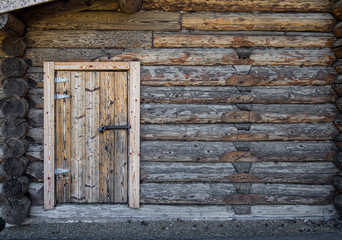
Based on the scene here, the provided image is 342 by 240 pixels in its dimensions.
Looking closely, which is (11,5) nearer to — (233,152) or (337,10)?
(233,152)

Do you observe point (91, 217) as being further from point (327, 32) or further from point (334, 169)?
A: point (327, 32)

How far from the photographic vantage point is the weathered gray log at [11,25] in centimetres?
283

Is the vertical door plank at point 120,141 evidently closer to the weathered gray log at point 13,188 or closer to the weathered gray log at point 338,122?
the weathered gray log at point 13,188

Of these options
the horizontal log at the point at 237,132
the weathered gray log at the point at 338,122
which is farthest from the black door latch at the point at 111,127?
the weathered gray log at the point at 338,122

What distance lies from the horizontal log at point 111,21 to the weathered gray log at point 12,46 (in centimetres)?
49

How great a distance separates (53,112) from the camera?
130 inches

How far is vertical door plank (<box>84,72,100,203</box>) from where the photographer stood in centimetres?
334

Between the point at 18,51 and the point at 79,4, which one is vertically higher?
the point at 79,4

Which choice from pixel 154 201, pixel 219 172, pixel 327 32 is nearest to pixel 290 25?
pixel 327 32

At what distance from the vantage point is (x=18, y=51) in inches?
127

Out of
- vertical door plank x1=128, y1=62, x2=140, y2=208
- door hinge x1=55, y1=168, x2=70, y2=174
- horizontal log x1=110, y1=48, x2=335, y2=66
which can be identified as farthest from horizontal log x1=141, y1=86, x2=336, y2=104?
door hinge x1=55, y1=168, x2=70, y2=174

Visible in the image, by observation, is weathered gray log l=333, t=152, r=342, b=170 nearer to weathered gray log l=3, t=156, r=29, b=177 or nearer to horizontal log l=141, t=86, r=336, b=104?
horizontal log l=141, t=86, r=336, b=104

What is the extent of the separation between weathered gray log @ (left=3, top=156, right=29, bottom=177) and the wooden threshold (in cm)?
60

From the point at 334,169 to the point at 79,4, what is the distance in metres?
4.56
